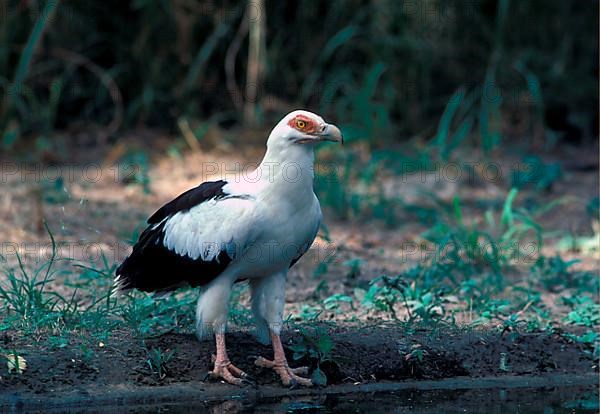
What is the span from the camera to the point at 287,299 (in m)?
6.12

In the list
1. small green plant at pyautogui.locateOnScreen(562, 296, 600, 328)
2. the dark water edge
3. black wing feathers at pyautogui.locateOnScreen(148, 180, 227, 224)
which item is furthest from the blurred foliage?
the dark water edge

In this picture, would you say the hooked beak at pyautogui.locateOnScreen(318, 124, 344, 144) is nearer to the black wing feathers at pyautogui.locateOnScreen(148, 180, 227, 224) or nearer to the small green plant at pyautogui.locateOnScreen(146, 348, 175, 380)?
the black wing feathers at pyautogui.locateOnScreen(148, 180, 227, 224)

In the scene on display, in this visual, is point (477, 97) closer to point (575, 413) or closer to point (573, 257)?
point (573, 257)

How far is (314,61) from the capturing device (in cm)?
1056

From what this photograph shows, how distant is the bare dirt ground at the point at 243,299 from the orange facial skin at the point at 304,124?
1.08 metres

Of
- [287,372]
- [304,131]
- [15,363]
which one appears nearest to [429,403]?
[287,372]

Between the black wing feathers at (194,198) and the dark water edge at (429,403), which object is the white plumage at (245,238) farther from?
the dark water edge at (429,403)

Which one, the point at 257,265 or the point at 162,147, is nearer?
the point at 257,265

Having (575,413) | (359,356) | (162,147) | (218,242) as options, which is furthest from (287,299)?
(162,147)

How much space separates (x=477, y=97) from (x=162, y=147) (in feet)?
9.93

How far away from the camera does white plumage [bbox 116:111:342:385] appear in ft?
15.4

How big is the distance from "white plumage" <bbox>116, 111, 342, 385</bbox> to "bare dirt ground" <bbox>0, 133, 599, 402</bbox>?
0.80 feet

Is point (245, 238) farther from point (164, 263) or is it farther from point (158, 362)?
point (158, 362)

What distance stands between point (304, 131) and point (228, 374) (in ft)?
3.77
